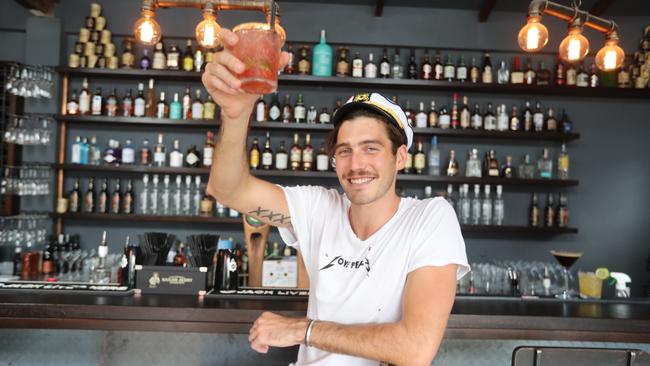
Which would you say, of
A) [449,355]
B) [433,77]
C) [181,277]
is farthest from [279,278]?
[433,77]

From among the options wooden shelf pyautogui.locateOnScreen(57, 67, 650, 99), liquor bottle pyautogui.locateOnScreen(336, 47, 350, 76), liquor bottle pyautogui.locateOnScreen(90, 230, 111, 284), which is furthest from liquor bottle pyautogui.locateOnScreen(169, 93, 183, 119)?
liquor bottle pyautogui.locateOnScreen(90, 230, 111, 284)

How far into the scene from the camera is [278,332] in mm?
1333

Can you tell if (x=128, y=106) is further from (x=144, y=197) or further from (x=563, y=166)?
(x=563, y=166)

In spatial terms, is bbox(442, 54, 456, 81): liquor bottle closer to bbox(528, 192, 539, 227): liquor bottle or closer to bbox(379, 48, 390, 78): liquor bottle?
bbox(379, 48, 390, 78): liquor bottle

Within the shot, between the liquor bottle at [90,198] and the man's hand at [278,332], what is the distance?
125 inches

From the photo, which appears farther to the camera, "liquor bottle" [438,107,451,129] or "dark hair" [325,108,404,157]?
"liquor bottle" [438,107,451,129]

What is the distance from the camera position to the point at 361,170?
1.41 m

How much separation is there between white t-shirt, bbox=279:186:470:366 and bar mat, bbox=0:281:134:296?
1012 mm

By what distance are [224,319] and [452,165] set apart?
2.66 metres

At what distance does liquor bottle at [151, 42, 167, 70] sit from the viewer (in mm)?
4090

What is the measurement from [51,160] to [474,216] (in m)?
3.22

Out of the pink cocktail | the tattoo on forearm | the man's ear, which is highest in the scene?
the pink cocktail

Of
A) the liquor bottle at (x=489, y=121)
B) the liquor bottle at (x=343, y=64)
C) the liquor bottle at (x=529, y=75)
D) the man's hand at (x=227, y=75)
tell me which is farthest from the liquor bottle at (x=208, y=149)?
the man's hand at (x=227, y=75)

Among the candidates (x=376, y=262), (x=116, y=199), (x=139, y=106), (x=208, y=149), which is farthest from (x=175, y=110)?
(x=376, y=262)
